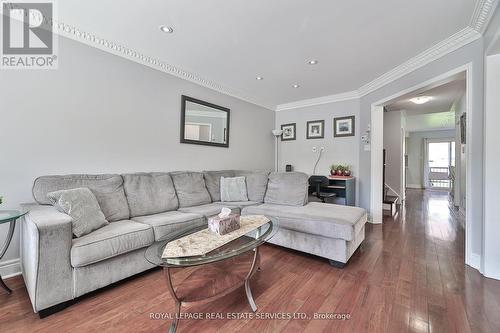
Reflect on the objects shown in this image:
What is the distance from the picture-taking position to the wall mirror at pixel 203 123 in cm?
Answer: 329

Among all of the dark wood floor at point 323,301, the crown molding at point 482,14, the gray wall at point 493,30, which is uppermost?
the crown molding at point 482,14

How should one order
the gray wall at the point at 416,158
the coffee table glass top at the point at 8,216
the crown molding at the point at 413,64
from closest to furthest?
the coffee table glass top at the point at 8,216 → the crown molding at the point at 413,64 → the gray wall at the point at 416,158

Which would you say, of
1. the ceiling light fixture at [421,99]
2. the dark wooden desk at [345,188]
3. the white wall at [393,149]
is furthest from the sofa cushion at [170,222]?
the white wall at [393,149]

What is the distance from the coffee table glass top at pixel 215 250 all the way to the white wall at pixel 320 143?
2.96 metres

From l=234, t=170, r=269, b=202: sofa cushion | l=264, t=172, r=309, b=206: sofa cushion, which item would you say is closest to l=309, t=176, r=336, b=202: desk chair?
l=264, t=172, r=309, b=206: sofa cushion

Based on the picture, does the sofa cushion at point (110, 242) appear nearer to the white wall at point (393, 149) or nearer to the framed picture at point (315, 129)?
the framed picture at point (315, 129)

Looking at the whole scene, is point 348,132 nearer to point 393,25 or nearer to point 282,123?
point 282,123

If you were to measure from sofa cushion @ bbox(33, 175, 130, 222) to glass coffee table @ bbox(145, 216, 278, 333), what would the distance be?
0.90 meters

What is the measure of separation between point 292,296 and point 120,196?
1.96 metres

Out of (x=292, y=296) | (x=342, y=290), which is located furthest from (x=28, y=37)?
(x=342, y=290)

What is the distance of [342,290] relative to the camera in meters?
1.78

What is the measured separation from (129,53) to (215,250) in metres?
2.58

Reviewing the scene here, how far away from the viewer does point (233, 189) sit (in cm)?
331

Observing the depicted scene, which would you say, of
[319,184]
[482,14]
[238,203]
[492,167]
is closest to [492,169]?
[492,167]
